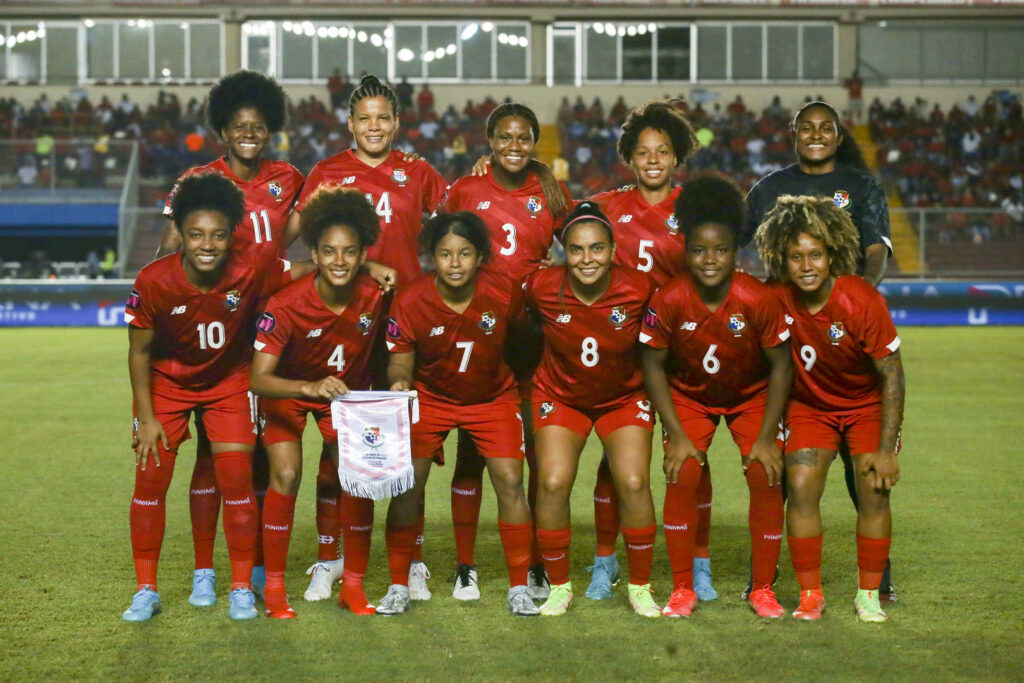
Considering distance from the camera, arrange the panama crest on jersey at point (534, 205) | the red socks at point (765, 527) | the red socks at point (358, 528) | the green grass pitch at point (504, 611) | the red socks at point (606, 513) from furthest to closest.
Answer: the panama crest on jersey at point (534, 205), the red socks at point (606, 513), the red socks at point (358, 528), the red socks at point (765, 527), the green grass pitch at point (504, 611)

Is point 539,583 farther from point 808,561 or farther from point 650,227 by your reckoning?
point 650,227

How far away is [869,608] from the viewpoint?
4.93 meters

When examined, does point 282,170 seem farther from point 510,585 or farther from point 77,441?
point 77,441

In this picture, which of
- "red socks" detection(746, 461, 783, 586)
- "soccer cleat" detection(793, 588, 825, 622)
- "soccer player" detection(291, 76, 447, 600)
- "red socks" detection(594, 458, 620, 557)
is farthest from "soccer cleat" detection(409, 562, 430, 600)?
"soccer cleat" detection(793, 588, 825, 622)

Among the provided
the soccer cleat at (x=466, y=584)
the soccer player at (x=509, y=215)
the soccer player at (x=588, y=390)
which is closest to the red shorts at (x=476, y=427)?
the soccer player at (x=588, y=390)

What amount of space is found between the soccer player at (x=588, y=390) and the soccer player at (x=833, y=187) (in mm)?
699

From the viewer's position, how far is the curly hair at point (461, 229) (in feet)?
17.0

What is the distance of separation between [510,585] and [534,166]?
2.00 m

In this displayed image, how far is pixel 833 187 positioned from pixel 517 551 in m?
2.20

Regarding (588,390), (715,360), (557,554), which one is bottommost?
(557,554)

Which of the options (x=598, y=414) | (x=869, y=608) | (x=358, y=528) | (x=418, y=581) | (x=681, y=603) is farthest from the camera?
(x=418, y=581)

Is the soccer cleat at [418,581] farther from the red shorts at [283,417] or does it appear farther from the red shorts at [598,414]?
the red shorts at [598,414]

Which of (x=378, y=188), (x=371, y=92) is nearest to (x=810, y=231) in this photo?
(x=378, y=188)

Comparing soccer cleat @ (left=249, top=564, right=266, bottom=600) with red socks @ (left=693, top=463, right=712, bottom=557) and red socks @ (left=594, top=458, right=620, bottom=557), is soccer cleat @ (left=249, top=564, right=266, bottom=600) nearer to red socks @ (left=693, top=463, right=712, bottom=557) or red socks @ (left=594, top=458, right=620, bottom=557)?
red socks @ (left=594, top=458, right=620, bottom=557)
